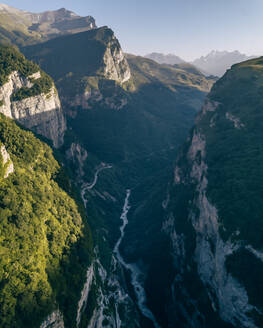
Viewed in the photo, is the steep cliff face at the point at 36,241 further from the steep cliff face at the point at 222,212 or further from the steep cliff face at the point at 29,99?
the steep cliff face at the point at 222,212

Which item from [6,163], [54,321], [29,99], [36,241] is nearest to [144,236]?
[36,241]

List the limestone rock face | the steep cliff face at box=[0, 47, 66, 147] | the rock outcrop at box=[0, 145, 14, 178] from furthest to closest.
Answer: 1. the steep cliff face at box=[0, 47, 66, 147]
2. the limestone rock face
3. the rock outcrop at box=[0, 145, 14, 178]

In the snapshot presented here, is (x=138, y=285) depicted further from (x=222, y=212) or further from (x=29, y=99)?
(x=29, y=99)

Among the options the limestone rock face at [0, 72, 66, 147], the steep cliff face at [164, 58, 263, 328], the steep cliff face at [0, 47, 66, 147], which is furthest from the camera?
the steep cliff face at [0, 47, 66, 147]

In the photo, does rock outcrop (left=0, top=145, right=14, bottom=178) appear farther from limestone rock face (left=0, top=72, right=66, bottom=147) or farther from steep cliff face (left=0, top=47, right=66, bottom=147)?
steep cliff face (left=0, top=47, right=66, bottom=147)

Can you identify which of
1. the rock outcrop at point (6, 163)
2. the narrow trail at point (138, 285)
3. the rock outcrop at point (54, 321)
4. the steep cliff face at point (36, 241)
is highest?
the rock outcrop at point (6, 163)

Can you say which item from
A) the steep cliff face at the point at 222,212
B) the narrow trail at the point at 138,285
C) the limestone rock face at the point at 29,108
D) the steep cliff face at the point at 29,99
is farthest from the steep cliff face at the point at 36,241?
the steep cliff face at the point at 222,212

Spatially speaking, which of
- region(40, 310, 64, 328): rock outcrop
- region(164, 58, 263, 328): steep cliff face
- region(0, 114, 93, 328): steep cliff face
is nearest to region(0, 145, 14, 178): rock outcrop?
region(0, 114, 93, 328): steep cliff face

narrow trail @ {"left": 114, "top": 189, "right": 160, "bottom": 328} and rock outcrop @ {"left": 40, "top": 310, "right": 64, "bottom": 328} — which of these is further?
narrow trail @ {"left": 114, "top": 189, "right": 160, "bottom": 328}

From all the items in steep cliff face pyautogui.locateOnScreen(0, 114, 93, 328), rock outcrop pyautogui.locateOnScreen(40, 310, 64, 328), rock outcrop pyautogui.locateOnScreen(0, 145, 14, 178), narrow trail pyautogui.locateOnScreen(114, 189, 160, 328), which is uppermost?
rock outcrop pyautogui.locateOnScreen(0, 145, 14, 178)
